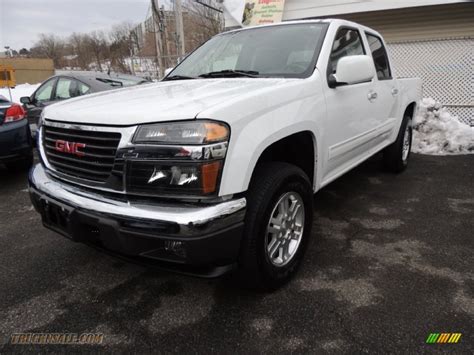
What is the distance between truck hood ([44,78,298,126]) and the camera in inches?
76.1

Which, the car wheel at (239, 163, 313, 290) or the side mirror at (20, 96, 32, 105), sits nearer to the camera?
the car wheel at (239, 163, 313, 290)

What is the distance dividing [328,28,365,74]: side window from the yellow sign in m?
6.76

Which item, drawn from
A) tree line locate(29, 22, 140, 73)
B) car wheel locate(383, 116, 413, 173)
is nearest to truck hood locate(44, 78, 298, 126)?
car wheel locate(383, 116, 413, 173)

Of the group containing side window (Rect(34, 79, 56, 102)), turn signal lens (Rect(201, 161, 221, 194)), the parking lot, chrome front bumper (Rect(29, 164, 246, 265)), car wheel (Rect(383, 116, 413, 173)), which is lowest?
the parking lot

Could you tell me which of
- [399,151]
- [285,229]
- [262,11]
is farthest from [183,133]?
[262,11]

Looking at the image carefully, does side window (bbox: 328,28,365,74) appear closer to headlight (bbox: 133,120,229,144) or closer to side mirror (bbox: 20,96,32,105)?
headlight (bbox: 133,120,229,144)

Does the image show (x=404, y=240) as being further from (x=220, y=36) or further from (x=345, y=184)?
(x=220, y=36)

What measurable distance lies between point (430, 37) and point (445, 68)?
88 cm

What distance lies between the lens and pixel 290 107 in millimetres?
2402

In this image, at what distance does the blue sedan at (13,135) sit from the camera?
15.5ft

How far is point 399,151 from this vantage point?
495cm

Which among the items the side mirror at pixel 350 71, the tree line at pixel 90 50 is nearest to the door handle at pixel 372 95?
the side mirror at pixel 350 71

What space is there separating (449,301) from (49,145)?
9.14ft

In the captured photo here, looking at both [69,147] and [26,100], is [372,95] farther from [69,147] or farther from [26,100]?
[26,100]
